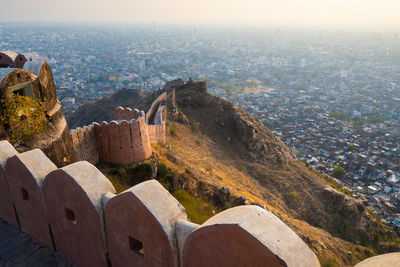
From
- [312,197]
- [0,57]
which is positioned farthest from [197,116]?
[0,57]

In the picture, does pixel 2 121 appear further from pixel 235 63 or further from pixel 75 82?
pixel 235 63

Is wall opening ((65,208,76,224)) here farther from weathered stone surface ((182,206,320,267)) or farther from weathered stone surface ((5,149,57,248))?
weathered stone surface ((182,206,320,267))

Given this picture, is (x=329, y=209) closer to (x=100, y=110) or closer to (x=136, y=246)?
(x=136, y=246)

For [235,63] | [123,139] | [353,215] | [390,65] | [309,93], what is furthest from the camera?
[235,63]

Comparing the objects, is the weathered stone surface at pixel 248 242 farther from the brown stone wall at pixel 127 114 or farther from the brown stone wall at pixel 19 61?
the brown stone wall at pixel 127 114

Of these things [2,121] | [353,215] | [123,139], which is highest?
[2,121]

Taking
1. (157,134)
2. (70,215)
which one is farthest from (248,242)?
(157,134)
